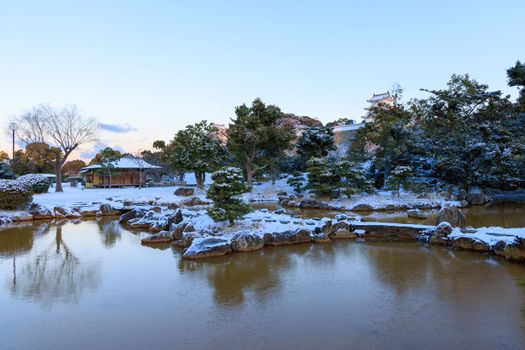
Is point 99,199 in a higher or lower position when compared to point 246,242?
higher

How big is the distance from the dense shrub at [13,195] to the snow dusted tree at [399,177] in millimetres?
18041

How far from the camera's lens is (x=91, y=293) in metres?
5.69

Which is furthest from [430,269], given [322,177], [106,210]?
[106,210]

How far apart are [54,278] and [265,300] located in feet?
13.4

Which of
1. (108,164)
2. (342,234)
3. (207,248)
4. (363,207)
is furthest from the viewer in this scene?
(108,164)

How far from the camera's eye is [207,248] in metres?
8.10

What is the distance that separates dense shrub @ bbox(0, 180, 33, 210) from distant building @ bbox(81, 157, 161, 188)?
→ 13.8 meters

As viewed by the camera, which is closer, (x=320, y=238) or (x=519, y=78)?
(x=320, y=238)

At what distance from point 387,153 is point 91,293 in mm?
20619

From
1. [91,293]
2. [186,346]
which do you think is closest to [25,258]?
[91,293]

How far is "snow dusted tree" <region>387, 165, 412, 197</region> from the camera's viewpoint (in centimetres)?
1937

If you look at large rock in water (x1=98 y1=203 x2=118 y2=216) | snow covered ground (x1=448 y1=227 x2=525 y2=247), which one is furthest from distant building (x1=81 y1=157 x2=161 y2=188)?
snow covered ground (x1=448 y1=227 x2=525 y2=247)

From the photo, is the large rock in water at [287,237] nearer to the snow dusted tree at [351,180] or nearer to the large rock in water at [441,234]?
the large rock in water at [441,234]

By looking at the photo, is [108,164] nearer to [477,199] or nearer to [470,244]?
[477,199]
